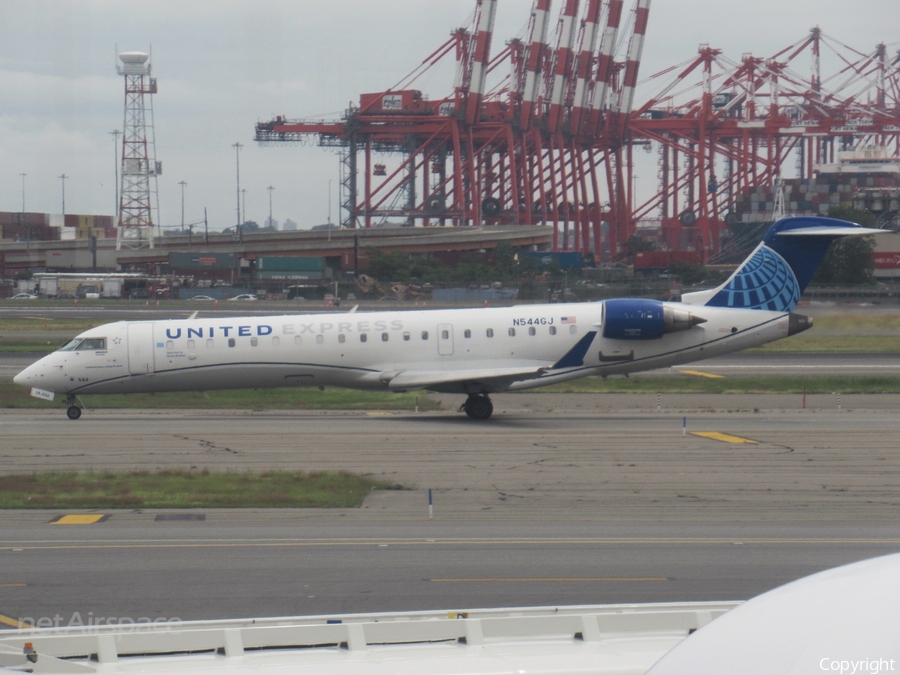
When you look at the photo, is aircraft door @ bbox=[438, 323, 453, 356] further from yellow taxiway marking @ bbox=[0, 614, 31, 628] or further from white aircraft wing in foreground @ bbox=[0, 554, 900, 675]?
white aircraft wing in foreground @ bbox=[0, 554, 900, 675]

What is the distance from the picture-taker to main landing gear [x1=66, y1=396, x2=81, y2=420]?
28.3 m

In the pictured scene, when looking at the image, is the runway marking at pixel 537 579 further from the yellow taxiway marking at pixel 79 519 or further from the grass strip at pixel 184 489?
the yellow taxiway marking at pixel 79 519

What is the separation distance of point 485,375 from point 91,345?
35.2 ft

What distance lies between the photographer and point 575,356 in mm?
27797

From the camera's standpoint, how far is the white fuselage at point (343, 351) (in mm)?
27594

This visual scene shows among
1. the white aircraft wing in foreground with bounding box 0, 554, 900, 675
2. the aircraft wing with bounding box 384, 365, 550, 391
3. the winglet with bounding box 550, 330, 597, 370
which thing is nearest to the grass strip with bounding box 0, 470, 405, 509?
the aircraft wing with bounding box 384, 365, 550, 391

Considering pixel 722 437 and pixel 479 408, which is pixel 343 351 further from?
pixel 722 437

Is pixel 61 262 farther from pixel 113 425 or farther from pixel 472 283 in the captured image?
pixel 113 425

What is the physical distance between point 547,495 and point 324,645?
10324mm

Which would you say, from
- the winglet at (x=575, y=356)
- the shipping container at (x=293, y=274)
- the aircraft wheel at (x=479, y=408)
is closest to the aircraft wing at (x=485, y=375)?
the winglet at (x=575, y=356)

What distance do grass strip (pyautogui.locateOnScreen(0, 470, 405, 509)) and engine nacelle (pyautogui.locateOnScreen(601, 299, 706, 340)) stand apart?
35.6 feet

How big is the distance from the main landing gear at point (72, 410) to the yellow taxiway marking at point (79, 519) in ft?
42.7

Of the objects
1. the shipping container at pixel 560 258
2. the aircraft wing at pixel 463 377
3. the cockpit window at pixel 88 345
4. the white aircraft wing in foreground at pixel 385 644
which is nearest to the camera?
the white aircraft wing in foreground at pixel 385 644

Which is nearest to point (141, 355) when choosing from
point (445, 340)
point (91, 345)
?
point (91, 345)
